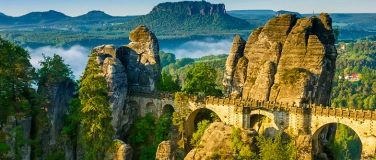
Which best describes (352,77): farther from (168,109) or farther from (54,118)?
(54,118)

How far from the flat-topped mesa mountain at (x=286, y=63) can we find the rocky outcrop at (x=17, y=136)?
72.9 ft

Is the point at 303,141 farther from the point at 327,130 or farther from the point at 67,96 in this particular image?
the point at 67,96

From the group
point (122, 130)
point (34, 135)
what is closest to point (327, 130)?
point (122, 130)

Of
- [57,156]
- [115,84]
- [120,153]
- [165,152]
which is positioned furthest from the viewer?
[115,84]

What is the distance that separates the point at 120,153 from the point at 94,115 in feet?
14.9

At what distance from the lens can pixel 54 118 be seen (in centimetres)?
5200

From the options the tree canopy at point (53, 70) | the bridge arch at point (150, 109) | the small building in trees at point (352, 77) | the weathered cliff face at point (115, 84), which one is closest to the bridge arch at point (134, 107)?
the bridge arch at point (150, 109)

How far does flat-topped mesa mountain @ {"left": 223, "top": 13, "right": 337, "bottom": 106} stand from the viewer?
50.8 meters

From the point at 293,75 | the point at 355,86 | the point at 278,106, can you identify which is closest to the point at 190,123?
the point at 278,106

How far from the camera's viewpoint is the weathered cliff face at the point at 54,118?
167ft

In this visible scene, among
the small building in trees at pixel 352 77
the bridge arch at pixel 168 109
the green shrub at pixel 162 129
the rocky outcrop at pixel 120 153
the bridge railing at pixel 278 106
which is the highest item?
the bridge railing at pixel 278 106

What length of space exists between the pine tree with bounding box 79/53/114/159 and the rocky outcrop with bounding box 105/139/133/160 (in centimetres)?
86

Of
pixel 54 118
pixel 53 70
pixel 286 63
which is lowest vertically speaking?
pixel 54 118

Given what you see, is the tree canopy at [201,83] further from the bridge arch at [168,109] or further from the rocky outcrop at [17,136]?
the rocky outcrop at [17,136]
